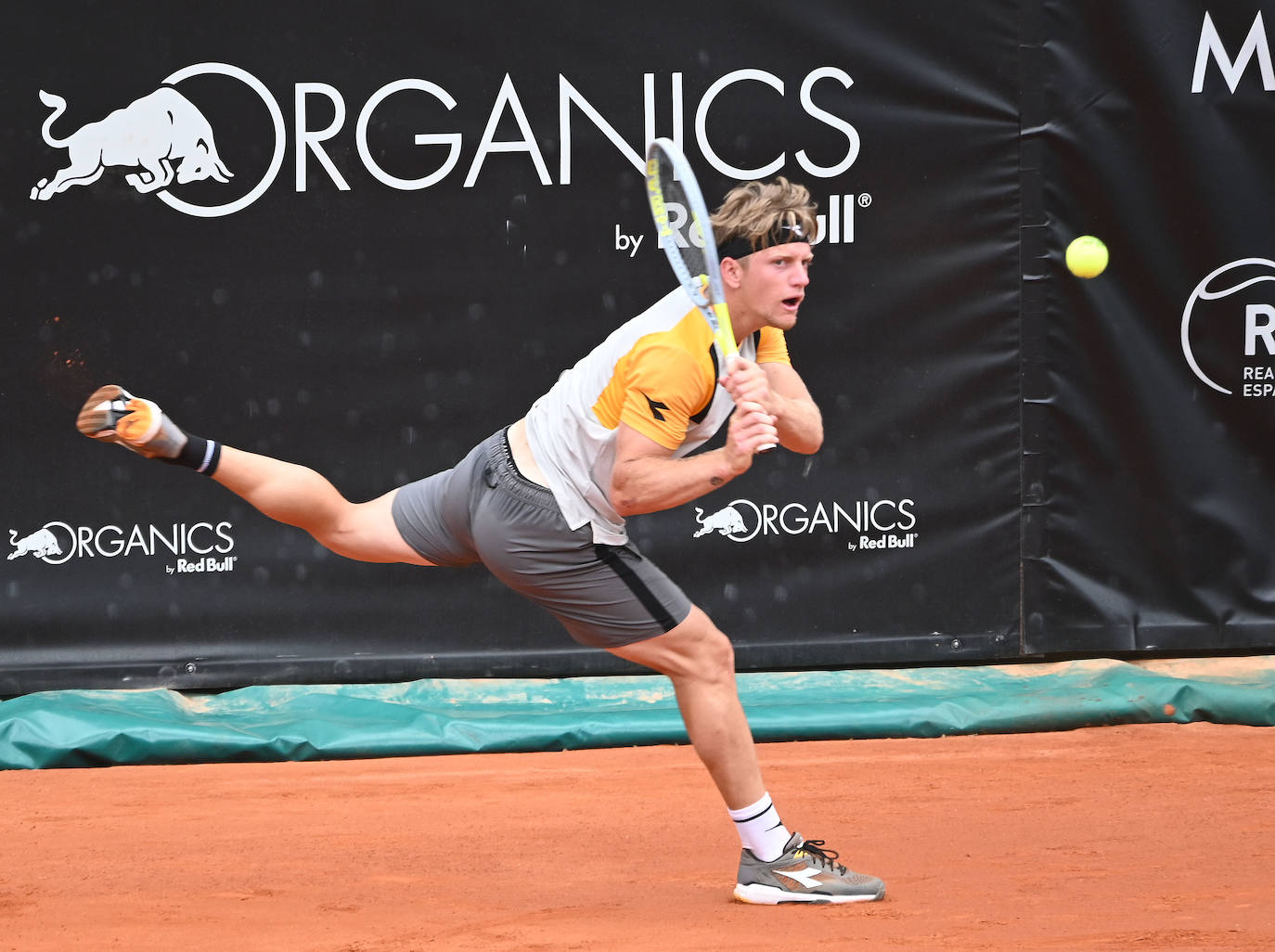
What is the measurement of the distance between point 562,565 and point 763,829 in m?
0.71

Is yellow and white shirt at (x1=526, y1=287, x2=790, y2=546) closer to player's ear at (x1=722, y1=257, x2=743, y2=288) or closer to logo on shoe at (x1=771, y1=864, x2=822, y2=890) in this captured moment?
player's ear at (x1=722, y1=257, x2=743, y2=288)

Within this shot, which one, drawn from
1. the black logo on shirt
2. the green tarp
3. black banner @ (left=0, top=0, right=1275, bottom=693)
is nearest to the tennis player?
the black logo on shirt

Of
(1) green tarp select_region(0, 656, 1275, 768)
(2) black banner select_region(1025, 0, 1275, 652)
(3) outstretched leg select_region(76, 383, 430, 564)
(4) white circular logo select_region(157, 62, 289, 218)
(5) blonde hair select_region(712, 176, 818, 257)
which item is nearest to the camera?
(5) blonde hair select_region(712, 176, 818, 257)

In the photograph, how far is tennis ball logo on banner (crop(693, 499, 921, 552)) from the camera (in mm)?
5590

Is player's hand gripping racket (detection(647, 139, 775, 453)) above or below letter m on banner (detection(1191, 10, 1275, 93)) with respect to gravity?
below

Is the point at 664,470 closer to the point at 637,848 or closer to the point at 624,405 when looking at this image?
the point at 624,405

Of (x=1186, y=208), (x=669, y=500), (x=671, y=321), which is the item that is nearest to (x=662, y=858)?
(x=669, y=500)

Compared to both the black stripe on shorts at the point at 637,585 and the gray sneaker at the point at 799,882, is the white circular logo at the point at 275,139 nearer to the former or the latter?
the black stripe on shorts at the point at 637,585

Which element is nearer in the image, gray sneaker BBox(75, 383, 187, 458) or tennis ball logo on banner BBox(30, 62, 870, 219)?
gray sneaker BBox(75, 383, 187, 458)

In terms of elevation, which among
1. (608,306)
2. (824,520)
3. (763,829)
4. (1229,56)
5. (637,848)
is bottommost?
(637,848)

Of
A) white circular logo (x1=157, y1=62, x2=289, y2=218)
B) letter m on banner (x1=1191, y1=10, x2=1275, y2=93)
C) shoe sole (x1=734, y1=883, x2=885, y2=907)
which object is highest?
letter m on banner (x1=1191, y1=10, x2=1275, y2=93)

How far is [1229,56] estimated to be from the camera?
18.4 ft

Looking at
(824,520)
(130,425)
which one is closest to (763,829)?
(130,425)

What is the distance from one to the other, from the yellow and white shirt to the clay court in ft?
2.97
